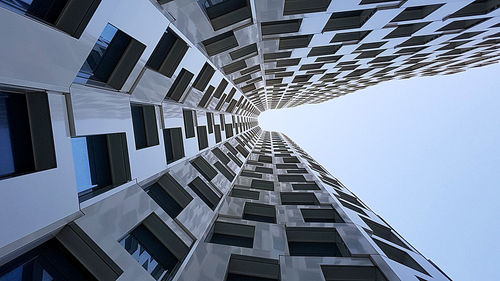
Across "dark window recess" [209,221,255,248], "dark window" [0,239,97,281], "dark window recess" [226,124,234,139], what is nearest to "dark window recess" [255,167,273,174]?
"dark window recess" [226,124,234,139]

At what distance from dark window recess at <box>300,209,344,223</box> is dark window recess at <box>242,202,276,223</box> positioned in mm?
1781

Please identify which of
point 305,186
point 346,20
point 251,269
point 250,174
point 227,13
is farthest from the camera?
point 250,174

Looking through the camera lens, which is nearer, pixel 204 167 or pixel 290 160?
pixel 204 167

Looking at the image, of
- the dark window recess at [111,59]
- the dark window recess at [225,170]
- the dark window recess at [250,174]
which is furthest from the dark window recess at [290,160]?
the dark window recess at [111,59]

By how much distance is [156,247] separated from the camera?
30.2 feet

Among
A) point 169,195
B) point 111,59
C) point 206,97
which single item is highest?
point 206,97

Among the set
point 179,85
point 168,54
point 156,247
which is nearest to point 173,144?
point 179,85

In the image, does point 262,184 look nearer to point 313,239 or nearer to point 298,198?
point 298,198

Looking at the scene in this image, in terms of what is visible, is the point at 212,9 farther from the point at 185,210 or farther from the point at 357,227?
the point at 357,227

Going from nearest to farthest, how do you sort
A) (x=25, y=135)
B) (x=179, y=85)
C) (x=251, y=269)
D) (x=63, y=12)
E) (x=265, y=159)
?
(x=25, y=135)
(x=63, y=12)
(x=251, y=269)
(x=179, y=85)
(x=265, y=159)

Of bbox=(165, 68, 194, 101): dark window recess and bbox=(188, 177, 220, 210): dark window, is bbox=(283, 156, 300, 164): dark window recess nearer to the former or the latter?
bbox=(188, 177, 220, 210): dark window

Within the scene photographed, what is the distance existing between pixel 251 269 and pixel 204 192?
4.95 meters

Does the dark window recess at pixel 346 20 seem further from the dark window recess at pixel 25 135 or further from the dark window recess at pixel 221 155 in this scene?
the dark window recess at pixel 25 135

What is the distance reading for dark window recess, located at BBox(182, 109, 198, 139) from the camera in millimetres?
13810
